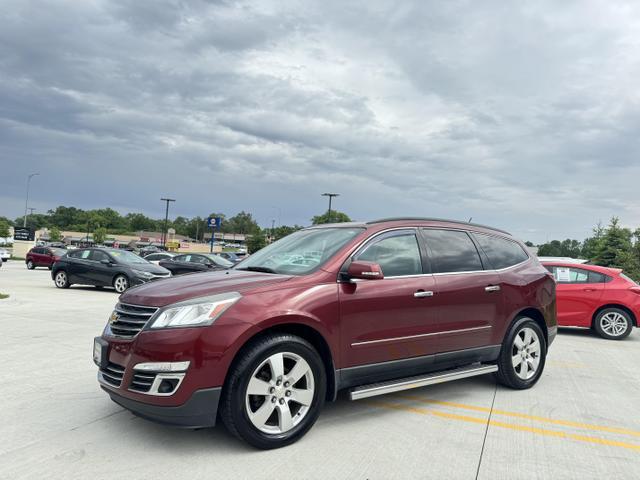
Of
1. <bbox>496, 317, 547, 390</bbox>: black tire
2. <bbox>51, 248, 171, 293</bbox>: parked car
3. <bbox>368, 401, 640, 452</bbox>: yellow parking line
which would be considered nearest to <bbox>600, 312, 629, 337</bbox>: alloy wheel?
<bbox>496, 317, 547, 390</bbox>: black tire

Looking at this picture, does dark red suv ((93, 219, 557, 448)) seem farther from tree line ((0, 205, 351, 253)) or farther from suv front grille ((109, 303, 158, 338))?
tree line ((0, 205, 351, 253))

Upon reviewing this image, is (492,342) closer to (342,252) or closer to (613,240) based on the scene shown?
(342,252)

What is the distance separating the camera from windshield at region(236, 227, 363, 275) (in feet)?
13.9

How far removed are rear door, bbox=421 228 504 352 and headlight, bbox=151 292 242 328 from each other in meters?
2.07

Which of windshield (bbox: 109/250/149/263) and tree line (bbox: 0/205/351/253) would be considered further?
tree line (bbox: 0/205/351/253)

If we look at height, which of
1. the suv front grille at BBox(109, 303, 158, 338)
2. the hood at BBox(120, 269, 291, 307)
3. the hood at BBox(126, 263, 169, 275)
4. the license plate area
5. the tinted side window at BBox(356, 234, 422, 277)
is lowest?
the hood at BBox(126, 263, 169, 275)

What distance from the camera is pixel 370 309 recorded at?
13.6 feet

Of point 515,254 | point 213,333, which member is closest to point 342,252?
point 213,333

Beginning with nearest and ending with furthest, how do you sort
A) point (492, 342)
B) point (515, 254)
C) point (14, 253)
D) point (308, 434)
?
→ point (308, 434)
point (492, 342)
point (515, 254)
point (14, 253)

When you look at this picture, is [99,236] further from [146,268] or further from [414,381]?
[414,381]

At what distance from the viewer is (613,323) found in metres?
10.0

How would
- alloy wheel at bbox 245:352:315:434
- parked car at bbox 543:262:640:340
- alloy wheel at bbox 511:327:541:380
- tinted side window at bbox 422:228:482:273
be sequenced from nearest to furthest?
alloy wheel at bbox 245:352:315:434 < tinted side window at bbox 422:228:482:273 < alloy wheel at bbox 511:327:541:380 < parked car at bbox 543:262:640:340

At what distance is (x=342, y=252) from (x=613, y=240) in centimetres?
3420

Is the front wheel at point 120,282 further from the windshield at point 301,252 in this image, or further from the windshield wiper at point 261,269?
the windshield wiper at point 261,269
